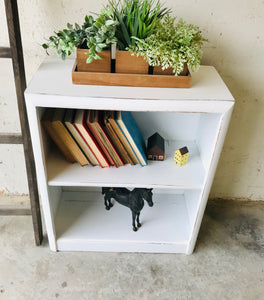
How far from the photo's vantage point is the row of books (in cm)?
130

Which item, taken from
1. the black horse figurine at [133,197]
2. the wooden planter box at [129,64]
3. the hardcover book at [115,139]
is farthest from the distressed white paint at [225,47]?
the black horse figurine at [133,197]

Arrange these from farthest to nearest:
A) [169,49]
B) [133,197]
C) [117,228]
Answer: [117,228] → [133,197] → [169,49]

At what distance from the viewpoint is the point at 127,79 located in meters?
1.17

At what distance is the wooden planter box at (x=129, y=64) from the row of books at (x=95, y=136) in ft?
0.73

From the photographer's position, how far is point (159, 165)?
4.84ft

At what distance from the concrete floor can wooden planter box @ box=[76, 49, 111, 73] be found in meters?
1.03

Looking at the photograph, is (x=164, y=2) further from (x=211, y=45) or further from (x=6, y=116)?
(x=6, y=116)

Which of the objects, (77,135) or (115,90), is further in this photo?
(77,135)

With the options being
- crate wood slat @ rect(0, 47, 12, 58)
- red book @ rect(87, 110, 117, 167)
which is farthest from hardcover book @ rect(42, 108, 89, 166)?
crate wood slat @ rect(0, 47, 12, 58)

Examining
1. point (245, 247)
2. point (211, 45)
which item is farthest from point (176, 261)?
point (211, 45)

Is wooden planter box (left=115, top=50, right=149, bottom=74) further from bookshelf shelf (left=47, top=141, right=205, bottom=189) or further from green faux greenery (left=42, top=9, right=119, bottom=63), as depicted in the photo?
bookshelf shelf (left=47, top=141, right=205, bottom=189)

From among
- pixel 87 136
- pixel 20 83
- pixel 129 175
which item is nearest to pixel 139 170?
pixel 129 175

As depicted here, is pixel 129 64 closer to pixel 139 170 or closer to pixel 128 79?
pixel 128 79

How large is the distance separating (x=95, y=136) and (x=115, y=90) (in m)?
0.27
